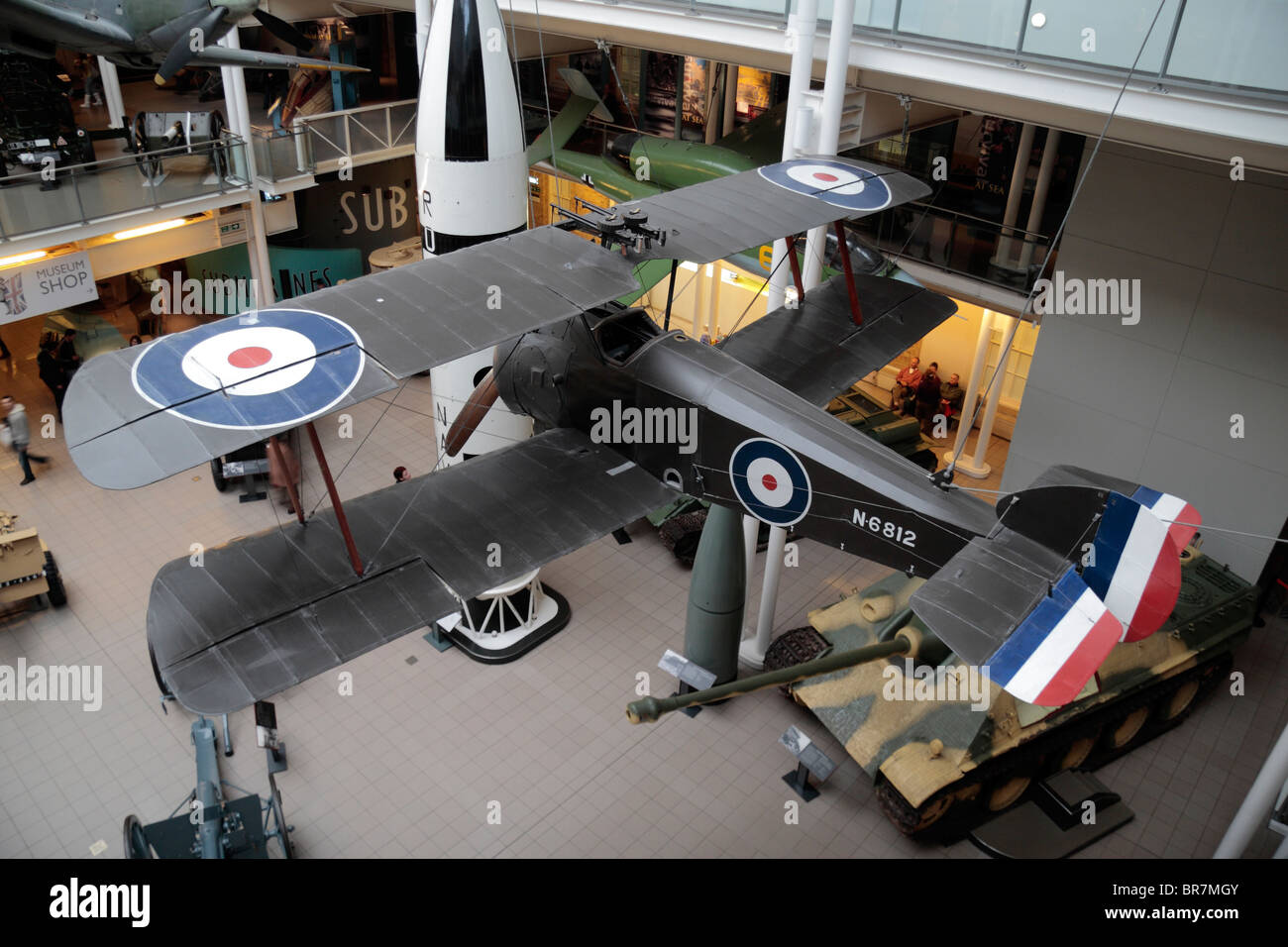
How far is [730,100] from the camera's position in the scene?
57.8ft

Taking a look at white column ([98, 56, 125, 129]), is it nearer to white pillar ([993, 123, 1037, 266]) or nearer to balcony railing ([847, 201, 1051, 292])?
balcony railing ([847, 201, 1051, 292])

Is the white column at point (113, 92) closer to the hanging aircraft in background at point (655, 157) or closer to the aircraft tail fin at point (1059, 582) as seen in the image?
the hanging aircraft in background at point (655, 157)

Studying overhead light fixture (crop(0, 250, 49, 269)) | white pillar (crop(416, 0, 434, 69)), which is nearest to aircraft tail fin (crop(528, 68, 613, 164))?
white pillar (crop(416, 0, 434, 69))

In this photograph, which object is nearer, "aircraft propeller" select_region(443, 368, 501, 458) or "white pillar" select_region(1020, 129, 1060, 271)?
"aircraft propeller" select_region(443, 368, 501, 458)

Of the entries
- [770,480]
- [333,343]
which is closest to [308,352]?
[333,343]

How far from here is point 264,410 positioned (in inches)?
211

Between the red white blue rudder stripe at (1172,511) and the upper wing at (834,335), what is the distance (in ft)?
9.23

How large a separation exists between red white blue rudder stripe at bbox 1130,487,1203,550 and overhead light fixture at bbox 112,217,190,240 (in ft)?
45.5

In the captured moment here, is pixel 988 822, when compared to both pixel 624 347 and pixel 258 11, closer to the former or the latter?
pixel 624 347

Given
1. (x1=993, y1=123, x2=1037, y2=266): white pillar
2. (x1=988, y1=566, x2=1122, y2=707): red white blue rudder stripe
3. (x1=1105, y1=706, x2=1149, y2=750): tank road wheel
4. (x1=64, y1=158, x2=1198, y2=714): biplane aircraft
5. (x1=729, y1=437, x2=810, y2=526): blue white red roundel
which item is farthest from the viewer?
(x1=993, y1=123, x2=1037, y2=266): white pillar

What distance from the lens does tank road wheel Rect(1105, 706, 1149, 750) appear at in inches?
412

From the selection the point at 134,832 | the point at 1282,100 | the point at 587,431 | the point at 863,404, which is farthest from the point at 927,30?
the point at 134,832

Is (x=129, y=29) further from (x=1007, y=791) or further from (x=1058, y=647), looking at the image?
(x=1007, y=791)

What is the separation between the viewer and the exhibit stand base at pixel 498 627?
38.7 feet
